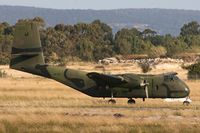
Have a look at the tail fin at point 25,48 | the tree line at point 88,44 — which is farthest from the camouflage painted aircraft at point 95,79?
the tree line at point 88,44

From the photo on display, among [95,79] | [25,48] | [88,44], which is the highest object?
[25,48]

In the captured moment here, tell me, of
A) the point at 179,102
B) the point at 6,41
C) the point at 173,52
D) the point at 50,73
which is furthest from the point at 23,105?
the point at 173,52

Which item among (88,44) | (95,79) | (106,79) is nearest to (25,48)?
(95,79)

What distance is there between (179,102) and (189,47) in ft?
432

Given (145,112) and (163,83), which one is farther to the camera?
(163,83)

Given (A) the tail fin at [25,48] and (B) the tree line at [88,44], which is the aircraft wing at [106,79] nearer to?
(A) the tail fin at [25,48]

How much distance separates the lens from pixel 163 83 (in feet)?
128

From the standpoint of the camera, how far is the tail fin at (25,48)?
134 ft

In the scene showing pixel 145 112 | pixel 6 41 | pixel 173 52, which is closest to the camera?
pixel 145 112

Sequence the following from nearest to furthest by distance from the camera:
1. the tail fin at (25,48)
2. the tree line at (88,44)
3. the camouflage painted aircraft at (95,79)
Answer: the camouflage painted aircraft at (95,79)
the tail fin at (25,48)
the tree line at (88,44)

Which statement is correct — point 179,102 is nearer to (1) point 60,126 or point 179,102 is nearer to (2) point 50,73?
(2) point 50,73

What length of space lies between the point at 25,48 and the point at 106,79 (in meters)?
5.70

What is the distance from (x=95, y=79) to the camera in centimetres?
3966

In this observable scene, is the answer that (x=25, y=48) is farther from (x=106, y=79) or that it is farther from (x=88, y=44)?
(x=88, y=44)
